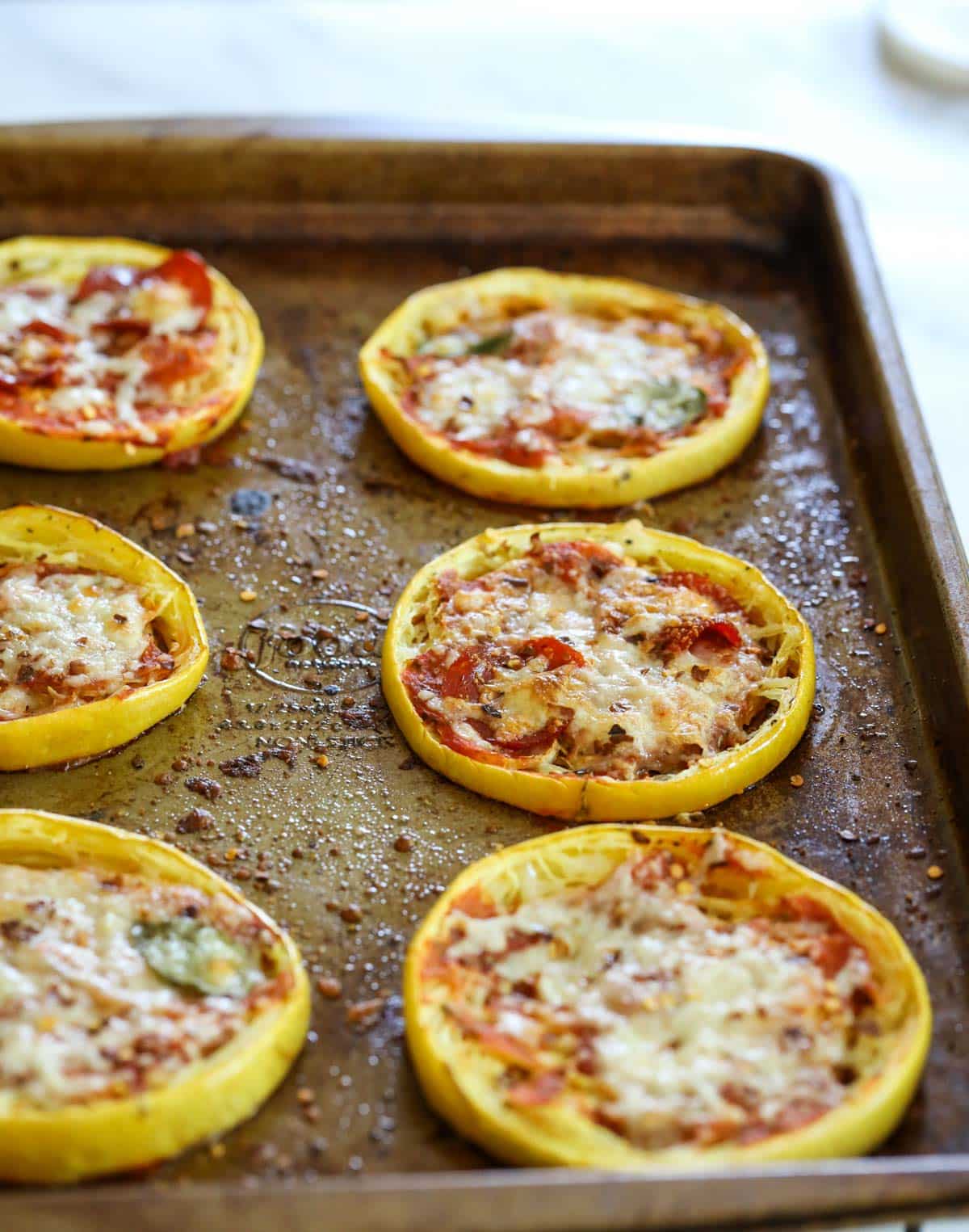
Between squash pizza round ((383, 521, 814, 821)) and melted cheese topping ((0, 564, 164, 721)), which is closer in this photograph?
squash pizza round ((383, 521, 814, 821))

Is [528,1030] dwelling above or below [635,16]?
below

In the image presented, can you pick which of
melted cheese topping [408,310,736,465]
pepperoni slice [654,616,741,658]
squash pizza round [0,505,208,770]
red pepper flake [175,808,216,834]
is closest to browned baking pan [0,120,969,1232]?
red pepper flake [175,808,216,834]

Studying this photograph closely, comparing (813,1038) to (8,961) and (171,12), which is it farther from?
(171,12)

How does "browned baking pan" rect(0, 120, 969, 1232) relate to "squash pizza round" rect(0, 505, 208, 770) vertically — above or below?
above

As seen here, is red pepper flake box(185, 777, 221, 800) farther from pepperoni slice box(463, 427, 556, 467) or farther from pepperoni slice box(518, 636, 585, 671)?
pepperoni slice box(463, 427, 556, 467)

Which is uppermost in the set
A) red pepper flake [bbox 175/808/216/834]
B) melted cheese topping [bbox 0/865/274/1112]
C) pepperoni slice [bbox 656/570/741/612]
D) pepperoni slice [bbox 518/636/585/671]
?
pepperoni slice [bbox 656/570/741/612]

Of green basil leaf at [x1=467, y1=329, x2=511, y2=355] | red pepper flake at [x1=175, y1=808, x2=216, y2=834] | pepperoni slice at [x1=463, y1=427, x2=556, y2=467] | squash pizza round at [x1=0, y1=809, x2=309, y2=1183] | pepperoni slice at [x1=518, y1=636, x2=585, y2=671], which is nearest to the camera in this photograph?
squash pizza round at [x1=0, y1=809, x2=309, y2=1183]

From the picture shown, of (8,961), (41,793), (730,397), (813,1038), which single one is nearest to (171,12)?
(730,397)

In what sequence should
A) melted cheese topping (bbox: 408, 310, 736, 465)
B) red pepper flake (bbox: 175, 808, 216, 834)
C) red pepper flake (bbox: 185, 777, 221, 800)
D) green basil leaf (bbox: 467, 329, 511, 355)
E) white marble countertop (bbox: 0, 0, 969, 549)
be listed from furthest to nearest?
1. white marble countertop (bbox: 0, 0, 969, 549)
2. green basil leaf (bbox: 467, 329, 511, 355)
3. melted cheese topping (bbox: 408, 310, 736, 465)
4. red pepper flake (bbox: 185, 777, 221, 800)
5. red pepper flake (bbox: 175, 808, 216, 834)

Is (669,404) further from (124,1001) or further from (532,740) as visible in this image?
(124,1001)
